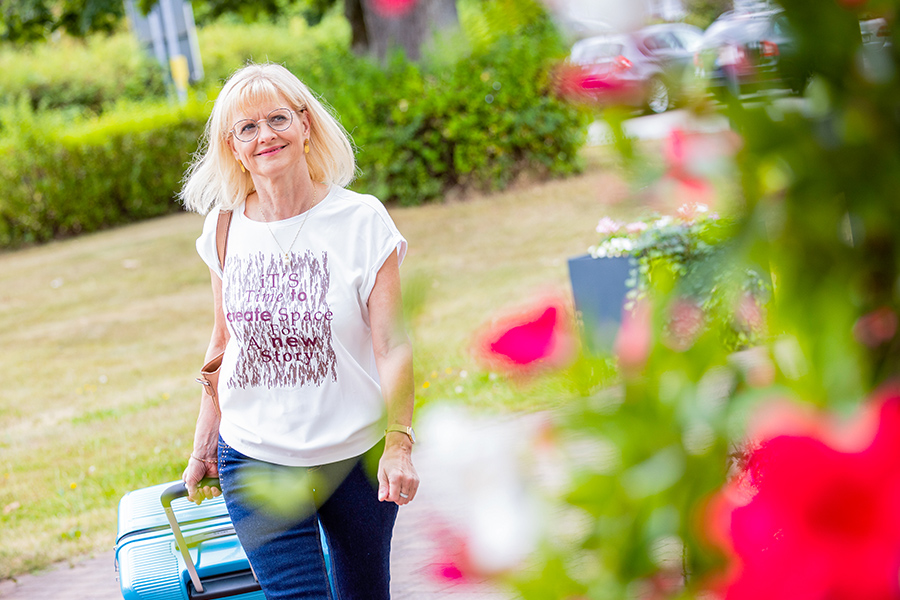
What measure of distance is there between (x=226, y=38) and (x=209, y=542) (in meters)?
25.2

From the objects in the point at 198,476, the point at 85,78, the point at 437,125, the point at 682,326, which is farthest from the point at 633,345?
the point at 85,78

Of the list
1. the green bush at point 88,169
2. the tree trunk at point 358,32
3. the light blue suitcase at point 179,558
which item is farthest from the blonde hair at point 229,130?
the green bush at point 88,169

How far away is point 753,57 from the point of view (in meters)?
0.52

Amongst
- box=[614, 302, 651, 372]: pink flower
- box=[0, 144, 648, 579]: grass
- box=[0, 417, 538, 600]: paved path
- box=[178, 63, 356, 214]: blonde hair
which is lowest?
box=[0, 144, 648, 579]: grass

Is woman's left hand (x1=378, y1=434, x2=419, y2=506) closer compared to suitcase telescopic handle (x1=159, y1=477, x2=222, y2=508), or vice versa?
woman's left hand (x1=378, y1=434, x2=419, y2=506)

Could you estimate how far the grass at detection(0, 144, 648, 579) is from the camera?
5164 mm

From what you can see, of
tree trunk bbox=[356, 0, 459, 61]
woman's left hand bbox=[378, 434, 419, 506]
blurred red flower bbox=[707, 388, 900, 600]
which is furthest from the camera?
tree trunk bbox=[356, 0, 459, 61]

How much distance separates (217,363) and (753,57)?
7.51ft

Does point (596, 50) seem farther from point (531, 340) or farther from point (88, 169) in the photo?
point (88, 169)

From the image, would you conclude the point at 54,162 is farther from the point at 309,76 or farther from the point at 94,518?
the point at 94,518

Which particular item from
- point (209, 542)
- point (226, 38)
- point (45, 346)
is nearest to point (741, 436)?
point (209, 542)

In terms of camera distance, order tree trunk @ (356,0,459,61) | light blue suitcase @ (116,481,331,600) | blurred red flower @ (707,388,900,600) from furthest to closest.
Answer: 1. tree trunk @ (356,0,459,61)
2. light blue suitcase @ (116,481,331,600)
3. blurred red flower @ (707,388,900,600)

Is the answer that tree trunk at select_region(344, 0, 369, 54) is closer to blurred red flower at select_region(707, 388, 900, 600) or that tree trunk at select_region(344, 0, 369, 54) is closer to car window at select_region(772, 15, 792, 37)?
car window at select_region(772, 15, 792, 37)

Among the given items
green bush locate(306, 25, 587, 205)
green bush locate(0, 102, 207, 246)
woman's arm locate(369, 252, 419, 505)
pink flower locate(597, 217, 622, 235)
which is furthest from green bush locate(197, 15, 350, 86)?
woman's arm locate(369, 252, 419, 505)
